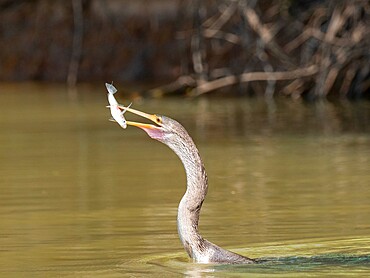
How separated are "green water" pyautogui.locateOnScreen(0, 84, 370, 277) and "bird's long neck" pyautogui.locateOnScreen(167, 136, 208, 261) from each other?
111mm

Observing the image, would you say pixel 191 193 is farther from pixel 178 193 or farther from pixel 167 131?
pixel 178 193

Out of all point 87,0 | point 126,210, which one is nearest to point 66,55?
point 87,0

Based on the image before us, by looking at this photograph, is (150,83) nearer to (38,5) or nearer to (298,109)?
(38,5)

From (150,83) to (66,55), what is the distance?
203 cm

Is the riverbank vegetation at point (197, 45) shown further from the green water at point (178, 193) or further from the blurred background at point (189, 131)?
the green water at point (178, 193)

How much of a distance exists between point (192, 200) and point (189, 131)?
6.84 metres

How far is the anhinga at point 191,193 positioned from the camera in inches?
256

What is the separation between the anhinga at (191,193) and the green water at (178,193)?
0.08m

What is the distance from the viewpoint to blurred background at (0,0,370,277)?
736 centimetres

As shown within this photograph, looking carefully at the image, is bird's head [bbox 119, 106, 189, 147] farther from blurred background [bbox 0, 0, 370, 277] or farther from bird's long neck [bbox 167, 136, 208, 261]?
blurred background [bbox 0, 0, 370, 277]

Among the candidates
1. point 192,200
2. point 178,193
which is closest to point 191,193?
point 192,200

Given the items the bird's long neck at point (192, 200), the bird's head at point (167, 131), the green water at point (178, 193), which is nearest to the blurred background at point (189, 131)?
the green water at point (178, 193)

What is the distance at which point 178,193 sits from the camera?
9.42 metres

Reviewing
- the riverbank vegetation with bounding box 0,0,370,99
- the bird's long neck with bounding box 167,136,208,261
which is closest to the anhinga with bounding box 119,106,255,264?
the bird's long neck with bounding box 167,136,208,261
